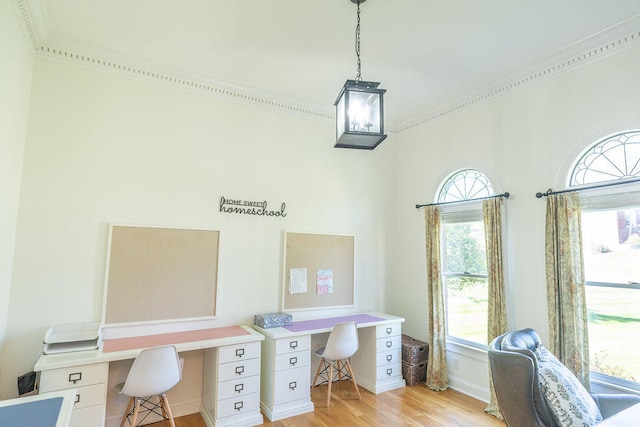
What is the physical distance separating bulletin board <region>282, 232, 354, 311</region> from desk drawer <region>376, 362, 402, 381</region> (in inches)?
32.5

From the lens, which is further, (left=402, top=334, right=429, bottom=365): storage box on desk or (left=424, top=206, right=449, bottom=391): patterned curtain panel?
(left=402, top=334, right=429, bottom=365): storage box on desk

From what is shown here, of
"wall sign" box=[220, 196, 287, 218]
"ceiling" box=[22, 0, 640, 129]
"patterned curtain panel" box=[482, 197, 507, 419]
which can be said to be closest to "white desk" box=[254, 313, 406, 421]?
"patterned curtain panel" box=[482, 197, 507, 419]

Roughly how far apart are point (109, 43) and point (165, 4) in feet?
2.73

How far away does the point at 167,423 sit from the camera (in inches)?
119

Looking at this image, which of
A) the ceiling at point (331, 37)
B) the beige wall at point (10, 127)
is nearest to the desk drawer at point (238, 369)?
the beige wall at point (10, 127)

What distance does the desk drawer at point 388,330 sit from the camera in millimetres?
3842

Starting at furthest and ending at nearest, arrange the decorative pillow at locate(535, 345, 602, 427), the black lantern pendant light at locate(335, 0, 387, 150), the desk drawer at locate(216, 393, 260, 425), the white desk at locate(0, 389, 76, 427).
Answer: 1. the desk drawer at locate(216, 393, 260, 425)
2. the black lantern pendant light at locate(335, 0, 387, 150)
3. the decorative pillow at locate(535, 345, 602, 427)
4. the white desk at locate(0, 389, 76, 427)

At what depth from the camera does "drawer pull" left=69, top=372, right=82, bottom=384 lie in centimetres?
238

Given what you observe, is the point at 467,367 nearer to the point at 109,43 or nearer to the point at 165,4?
the point at 165,4

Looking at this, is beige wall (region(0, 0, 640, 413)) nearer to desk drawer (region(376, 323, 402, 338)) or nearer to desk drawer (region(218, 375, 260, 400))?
desk drawer (region(376, 323, 402, 338))

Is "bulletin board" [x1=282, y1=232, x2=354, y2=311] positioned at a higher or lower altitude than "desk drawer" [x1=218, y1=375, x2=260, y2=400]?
higher

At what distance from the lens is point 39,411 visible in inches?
62.4

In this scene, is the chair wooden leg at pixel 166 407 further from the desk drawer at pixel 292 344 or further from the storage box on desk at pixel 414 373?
the storage box on desk at pixel 414 373

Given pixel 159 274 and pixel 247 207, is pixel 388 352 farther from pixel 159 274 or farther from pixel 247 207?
pixel 159 274
